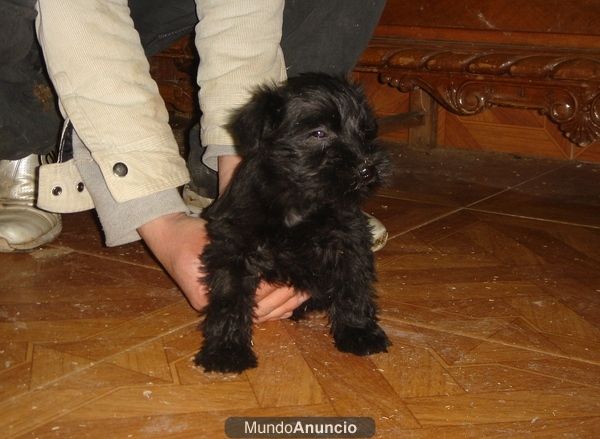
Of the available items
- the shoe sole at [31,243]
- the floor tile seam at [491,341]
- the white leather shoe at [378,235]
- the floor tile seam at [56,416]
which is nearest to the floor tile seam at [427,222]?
the white leather shoe at [378,235]

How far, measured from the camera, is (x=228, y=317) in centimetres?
150

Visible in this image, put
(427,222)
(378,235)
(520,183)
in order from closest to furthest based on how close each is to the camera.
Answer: (378,235), (427,222), (520,183)

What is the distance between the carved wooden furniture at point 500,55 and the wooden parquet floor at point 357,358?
18.5 inches

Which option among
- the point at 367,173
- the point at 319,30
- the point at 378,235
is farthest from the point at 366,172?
the point at 319,30

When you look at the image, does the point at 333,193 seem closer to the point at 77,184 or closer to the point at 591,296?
the point at 77,184

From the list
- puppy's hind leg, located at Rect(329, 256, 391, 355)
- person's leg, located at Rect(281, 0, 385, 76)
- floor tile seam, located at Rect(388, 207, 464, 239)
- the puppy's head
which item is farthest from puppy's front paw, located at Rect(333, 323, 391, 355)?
person's leg, located at Rect(281, 0, 385, 76)

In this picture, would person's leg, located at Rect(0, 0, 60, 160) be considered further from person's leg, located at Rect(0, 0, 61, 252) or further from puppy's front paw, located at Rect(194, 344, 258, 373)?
→ puppy's front paw, located at Rect(194, 344, 258, 373)

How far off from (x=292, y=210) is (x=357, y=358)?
1.10ft

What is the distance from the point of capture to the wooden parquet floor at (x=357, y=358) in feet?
4.21

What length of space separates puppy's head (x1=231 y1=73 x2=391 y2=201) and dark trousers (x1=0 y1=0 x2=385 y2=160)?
76 cm

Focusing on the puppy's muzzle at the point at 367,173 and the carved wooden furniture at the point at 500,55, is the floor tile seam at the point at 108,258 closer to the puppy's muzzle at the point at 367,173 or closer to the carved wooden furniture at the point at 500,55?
the puppy's muzzle at the point at 367,173

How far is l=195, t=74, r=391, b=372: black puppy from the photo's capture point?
58.0 inches

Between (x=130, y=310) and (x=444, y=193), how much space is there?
5.18 feet

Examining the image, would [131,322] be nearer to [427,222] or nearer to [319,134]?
[319,134]
